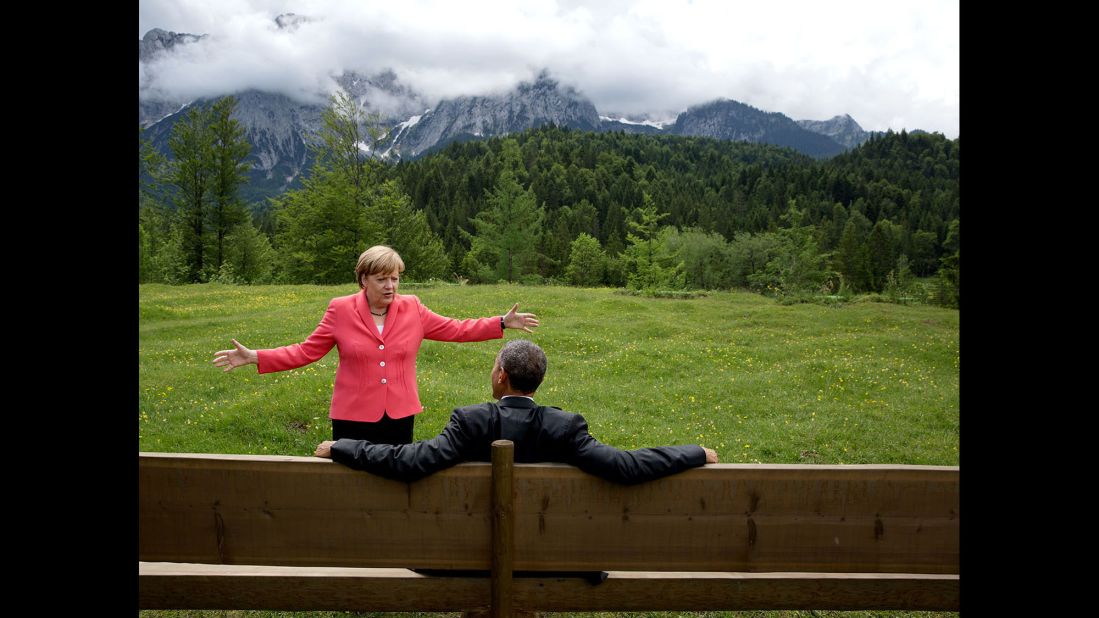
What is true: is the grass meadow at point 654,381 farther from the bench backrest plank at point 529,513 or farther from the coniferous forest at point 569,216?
the coniferous forest at point 569,216

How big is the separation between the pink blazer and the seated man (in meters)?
1.45

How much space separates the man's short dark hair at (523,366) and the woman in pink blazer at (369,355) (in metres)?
1.47

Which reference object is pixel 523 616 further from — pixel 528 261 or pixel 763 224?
pixel 763 224

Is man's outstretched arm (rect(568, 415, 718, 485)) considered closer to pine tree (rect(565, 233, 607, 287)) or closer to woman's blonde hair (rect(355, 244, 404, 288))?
woman's blonde hair (rect(355, 244, 404, 288))

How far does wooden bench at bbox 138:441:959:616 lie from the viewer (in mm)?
2781

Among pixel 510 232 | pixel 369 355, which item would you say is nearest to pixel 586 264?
pixel 510 232

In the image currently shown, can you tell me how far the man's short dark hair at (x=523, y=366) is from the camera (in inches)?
132

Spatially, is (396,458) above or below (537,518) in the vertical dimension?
above

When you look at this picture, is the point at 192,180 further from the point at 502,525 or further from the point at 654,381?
the point at 502,525

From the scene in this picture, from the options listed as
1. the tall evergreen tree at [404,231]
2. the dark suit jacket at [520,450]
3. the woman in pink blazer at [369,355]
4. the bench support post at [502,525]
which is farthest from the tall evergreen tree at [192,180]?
the bench support post at [502,525]

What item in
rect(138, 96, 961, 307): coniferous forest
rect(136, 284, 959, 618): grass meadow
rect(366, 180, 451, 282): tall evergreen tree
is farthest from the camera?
rect(366, 180, 451, 282): tall evergreen tree

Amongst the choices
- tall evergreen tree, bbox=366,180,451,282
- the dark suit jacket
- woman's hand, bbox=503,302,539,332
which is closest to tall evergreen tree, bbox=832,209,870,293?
tall evergreen tree, bbox=366,180,451,282

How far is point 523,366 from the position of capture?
133 inches

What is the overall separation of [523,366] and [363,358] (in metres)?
1.76
